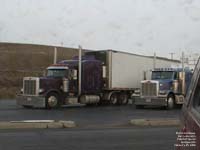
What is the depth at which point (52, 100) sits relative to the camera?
28469mm

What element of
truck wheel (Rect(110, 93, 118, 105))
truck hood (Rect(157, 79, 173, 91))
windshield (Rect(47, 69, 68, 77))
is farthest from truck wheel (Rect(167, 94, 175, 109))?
windshield (Rect(47, 69, 68, 77))

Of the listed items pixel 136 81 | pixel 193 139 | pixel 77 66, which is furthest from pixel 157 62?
pixel 193 139

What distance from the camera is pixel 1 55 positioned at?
9288 cm

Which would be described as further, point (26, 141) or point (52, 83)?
point (52, 83)

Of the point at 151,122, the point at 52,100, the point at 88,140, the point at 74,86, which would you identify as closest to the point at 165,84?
the point at 74,86

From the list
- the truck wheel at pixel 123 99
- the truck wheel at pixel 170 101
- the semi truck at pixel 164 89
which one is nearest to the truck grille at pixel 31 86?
the semi truck at pixel 164 89

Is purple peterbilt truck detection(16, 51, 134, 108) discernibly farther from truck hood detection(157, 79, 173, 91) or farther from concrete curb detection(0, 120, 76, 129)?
concrete curb detection(0, 120, 76, 129)

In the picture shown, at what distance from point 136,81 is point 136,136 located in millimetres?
20859

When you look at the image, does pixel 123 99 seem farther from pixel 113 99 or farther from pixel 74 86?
pixel 74 86

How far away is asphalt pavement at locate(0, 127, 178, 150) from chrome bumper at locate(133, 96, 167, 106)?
44.3ft

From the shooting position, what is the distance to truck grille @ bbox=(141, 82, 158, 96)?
29062 mm

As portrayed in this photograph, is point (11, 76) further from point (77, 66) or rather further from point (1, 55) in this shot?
point (77, 66)

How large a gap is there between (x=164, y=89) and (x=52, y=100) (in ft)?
22.5

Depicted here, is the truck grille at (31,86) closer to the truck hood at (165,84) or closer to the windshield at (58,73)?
the windshield at (58,73)
